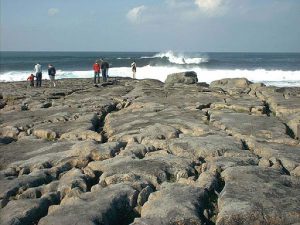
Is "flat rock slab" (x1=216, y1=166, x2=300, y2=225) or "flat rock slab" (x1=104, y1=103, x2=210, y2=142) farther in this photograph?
"flat rock slab" (x1=104, y1=103, x2=210, y2=142)

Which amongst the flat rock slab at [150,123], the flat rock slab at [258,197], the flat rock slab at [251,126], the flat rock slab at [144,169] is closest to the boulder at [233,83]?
the flat rock slab at [150,123]

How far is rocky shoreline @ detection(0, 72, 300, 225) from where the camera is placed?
8086 millimetres

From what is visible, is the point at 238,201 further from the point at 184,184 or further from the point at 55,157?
the point at 55,157

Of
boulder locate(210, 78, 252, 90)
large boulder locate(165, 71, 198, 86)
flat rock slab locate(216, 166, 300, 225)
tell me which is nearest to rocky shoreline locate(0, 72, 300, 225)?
flat rock slab locate(216, 166, 300, 225)

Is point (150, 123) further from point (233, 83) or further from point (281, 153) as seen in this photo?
point (233, 83)

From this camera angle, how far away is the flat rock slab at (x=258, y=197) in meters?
7.72

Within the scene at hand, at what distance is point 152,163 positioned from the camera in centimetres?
1077

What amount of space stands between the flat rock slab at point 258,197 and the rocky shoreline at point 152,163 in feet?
0.07

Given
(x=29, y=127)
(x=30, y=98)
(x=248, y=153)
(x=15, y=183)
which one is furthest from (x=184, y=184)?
(x=30, y=98)

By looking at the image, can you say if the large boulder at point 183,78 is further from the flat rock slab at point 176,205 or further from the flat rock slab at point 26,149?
the flat rock slab at point 176,205

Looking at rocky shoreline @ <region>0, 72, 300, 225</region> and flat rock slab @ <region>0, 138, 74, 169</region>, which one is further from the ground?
rocky shoreline @ <region>0, 72, 300, 225</region>

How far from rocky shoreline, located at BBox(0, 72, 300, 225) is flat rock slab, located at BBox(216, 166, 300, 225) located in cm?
2

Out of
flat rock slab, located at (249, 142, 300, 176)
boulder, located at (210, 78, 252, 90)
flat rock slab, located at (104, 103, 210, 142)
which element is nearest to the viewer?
flat rock slab, located at (249, 142, 300, 176)

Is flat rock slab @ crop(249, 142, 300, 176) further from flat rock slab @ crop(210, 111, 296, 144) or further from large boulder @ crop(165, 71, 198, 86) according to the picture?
large boulder @ crop(165, 71, 198, 86)
